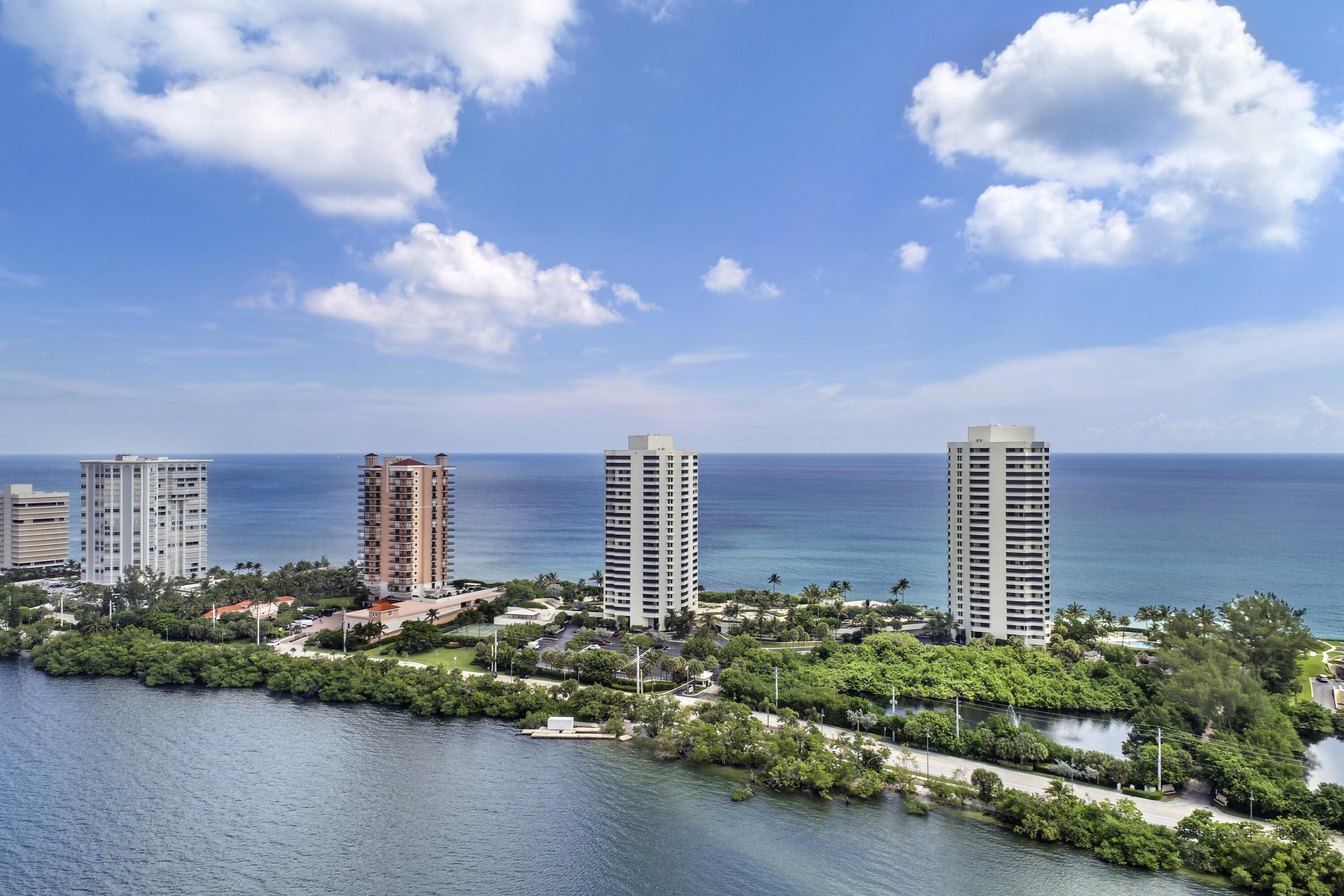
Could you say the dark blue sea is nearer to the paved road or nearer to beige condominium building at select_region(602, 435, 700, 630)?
beige condominium building at select_region(602, 435, 700, 630)

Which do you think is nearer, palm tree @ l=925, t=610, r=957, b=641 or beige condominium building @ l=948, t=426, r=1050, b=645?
beige condominium building @ l=948, t=426, r=1050, b=645

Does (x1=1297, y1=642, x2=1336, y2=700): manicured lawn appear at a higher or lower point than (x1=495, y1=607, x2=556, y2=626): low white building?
higher

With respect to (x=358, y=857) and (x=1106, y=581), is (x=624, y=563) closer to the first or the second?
(x=358, y=857)

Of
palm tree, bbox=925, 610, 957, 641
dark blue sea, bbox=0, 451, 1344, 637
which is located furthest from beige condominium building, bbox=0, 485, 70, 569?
palm tree, bbox=925, 610, 957, 641

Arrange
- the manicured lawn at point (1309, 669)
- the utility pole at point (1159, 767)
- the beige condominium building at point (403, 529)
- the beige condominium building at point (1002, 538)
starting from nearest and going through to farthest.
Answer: the utility pole at point (1159, 767) → the manicured lawn at point (1309, 669) → the beige condominium building at point (1002, 538) → the beige condominium building at point (403, 529)

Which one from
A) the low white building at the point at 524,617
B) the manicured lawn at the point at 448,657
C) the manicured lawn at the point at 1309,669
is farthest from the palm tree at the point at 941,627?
the manicured lawn at the point at 448,657

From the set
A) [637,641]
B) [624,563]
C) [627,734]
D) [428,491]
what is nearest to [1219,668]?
[627,734]

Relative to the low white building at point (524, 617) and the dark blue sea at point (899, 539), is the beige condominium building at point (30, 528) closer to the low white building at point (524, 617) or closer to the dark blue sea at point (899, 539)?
the dark blue sea at point (899, 539)
